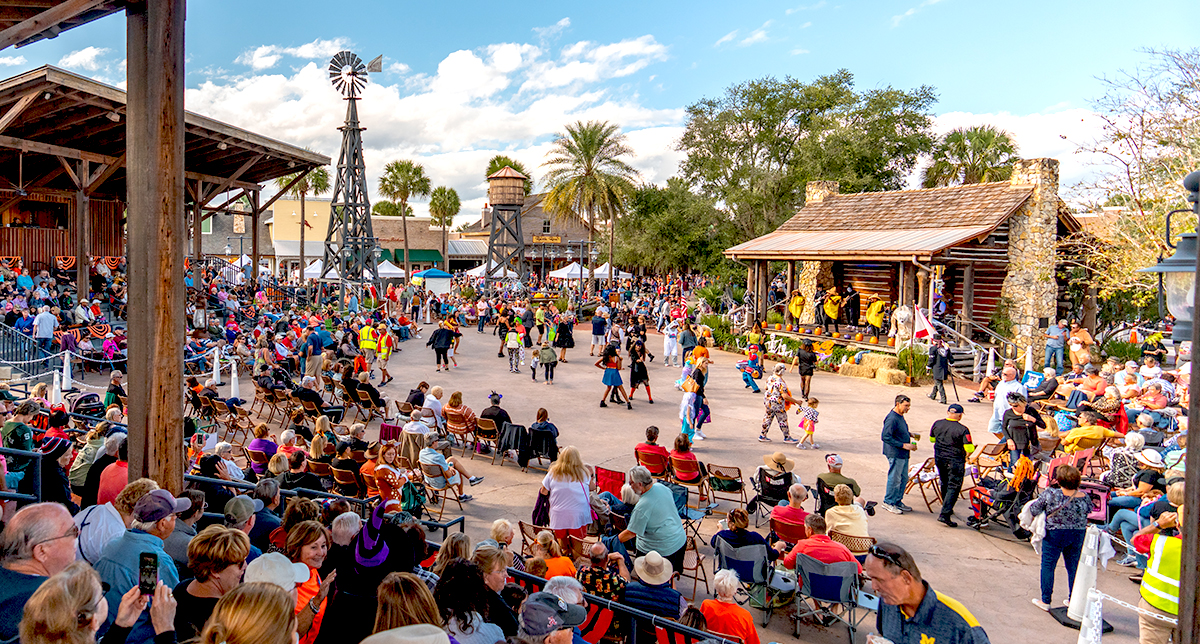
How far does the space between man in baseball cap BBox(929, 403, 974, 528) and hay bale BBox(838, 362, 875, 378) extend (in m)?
11.2

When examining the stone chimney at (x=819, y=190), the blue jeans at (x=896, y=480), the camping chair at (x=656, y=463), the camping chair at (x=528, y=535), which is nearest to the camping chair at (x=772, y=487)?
the camping chair at (x=656, y=463)

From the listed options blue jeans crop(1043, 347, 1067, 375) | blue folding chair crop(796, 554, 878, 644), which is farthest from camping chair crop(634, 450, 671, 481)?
blue jeans crop(1043, 347, 1067, 375)

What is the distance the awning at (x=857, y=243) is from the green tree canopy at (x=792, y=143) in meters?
10.3

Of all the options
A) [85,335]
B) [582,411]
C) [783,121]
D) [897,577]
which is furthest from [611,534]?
[783,121]

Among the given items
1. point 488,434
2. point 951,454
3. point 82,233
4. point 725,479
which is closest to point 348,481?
point 488,434

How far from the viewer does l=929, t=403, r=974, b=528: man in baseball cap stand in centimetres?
845

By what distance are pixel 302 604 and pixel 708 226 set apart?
36551 mm

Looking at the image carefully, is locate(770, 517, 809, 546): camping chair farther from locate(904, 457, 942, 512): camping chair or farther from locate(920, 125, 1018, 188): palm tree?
locate(920, 125, 1018, 188): palm tree

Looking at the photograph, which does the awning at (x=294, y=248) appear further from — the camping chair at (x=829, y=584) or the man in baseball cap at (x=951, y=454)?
the camping chair at (x=829, y=584)

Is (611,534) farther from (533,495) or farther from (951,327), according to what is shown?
(951,327)

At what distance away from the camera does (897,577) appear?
3.57m

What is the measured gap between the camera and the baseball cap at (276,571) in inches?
149

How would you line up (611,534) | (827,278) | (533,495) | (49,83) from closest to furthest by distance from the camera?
(611,534) < (533,495) < (49,83) < (827,278)

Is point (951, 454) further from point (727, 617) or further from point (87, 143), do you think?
point (87, 143)
